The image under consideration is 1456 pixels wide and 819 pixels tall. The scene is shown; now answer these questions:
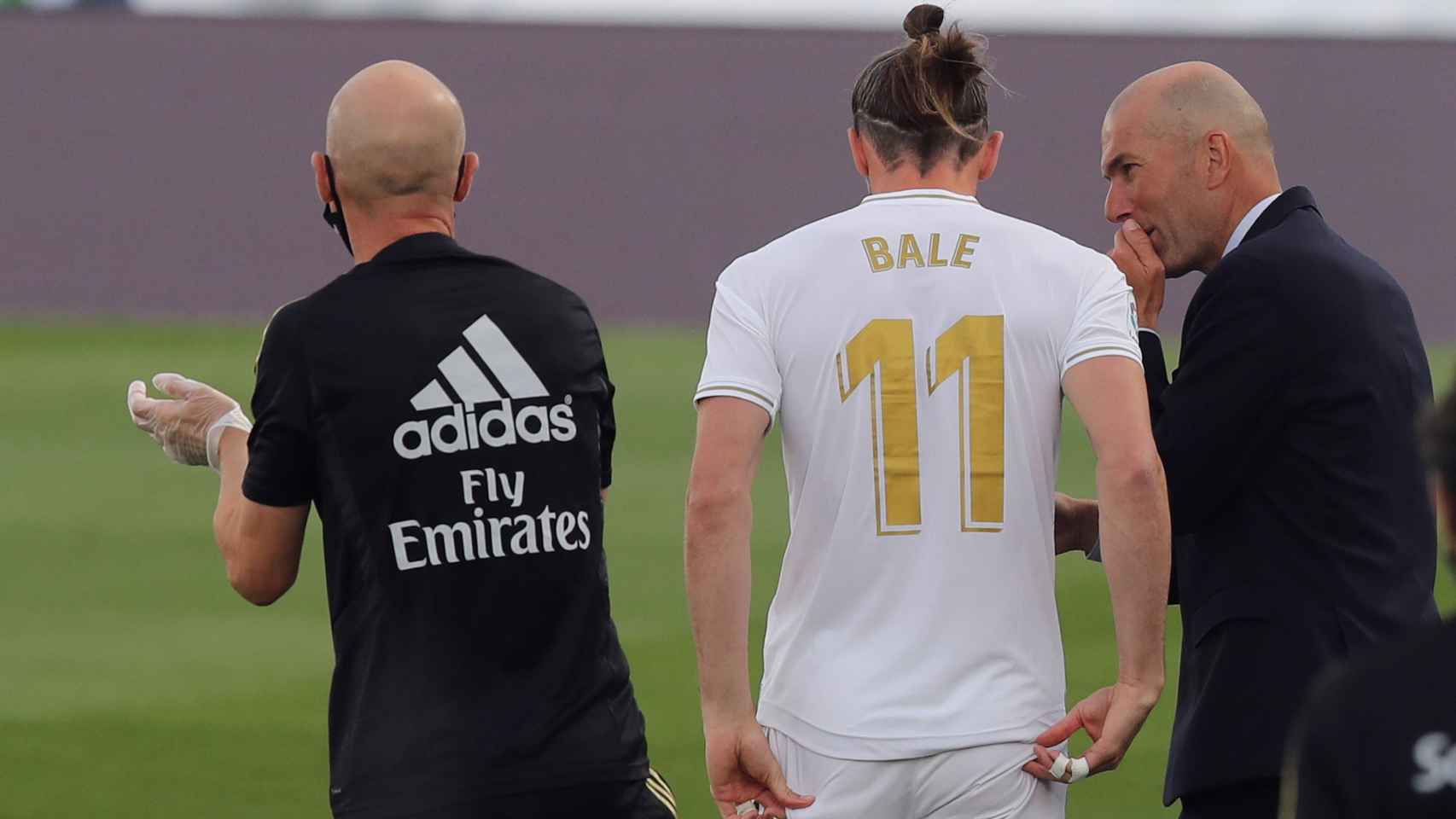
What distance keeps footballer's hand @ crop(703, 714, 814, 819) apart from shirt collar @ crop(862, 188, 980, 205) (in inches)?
37.2

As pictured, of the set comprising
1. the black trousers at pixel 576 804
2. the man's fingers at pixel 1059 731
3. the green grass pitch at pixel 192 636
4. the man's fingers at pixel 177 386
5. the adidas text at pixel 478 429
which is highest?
the man's fingers at pixel 177 386

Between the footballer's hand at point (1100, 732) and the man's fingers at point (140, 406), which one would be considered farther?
the man's fingers at point (140, 406)

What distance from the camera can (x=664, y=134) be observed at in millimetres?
27297

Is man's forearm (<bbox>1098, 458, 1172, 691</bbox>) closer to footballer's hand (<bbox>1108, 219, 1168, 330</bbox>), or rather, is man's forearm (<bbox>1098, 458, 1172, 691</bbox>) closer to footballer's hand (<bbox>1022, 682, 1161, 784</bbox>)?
footballer's hand (<bbox>1022, 682, 1161, 784</bbox>)

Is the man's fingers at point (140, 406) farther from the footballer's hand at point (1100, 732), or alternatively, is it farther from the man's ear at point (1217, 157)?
the man's ear at point (1217, 157)

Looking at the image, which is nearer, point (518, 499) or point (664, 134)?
point (518, 499)

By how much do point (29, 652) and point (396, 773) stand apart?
6392mm

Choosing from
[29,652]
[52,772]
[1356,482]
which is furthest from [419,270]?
[29,652]

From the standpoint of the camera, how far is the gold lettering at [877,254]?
132 inches

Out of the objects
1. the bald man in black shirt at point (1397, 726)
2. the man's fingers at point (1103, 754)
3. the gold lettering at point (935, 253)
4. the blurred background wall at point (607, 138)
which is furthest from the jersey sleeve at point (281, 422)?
the blurred background wall at point (607, 138)

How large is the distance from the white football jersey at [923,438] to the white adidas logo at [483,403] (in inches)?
13.1

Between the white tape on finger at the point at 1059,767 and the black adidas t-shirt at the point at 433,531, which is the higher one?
the black adidas t-shirt at the point at 433,531

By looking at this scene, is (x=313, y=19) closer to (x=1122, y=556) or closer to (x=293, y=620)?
(x=293, y=620)

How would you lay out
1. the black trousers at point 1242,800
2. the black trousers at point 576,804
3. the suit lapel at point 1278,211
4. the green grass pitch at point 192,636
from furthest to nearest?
the green grass pitch at point 192,636, the suit lapel at point 1278,211, the black trousers at point 1242,800, the black trousers at point 576,804
